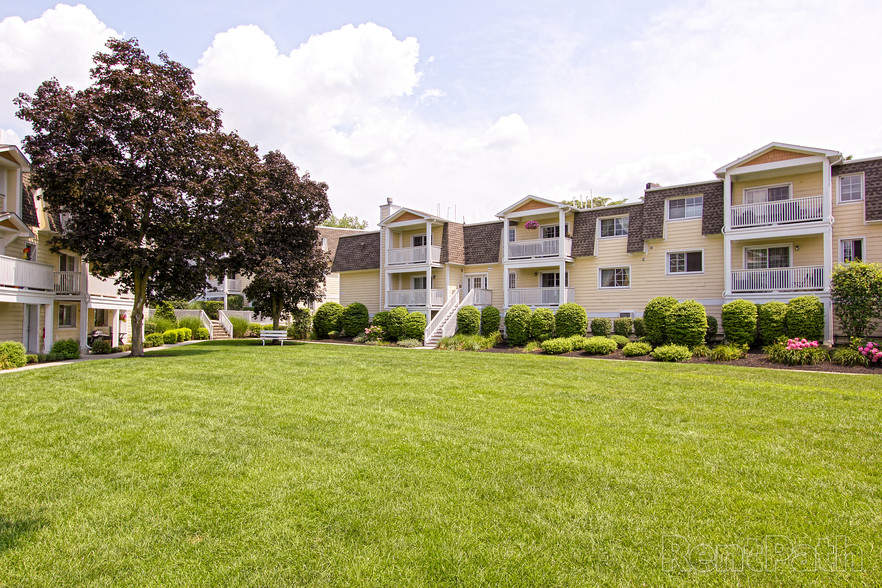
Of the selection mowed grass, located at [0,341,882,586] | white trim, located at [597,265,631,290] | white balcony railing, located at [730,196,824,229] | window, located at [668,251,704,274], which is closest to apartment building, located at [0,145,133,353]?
mowed grass, located at [0,341,882,586]

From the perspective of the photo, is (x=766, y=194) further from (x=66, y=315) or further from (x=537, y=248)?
(x=66, y=315)

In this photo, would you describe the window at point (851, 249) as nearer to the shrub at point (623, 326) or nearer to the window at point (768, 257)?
the window at point (768, 257)

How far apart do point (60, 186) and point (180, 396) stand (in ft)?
33.7

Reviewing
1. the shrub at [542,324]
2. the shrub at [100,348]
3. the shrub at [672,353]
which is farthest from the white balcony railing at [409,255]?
the shrub at [100,348]

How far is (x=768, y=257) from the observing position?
20344mm

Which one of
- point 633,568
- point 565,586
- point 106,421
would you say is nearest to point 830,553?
point 633,568

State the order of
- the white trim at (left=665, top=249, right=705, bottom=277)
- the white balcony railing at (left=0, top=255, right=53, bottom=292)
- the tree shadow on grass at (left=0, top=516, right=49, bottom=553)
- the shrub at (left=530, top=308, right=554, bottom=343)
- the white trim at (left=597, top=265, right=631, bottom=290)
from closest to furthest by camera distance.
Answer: the tree shadow on grass at (left=0, top=516, right=49, bottom=553) < the white balcony railing at (left=0, top=255, right=53, bottom=292) < the white trim at (left=665, top=249, right=705, bottom=277) < the shrub at (left=530, top=308, right=554, bottom=343) < the white trim at (left=597, top=265, right=631, bottom=290)

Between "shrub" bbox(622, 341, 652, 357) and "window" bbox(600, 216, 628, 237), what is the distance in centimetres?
749

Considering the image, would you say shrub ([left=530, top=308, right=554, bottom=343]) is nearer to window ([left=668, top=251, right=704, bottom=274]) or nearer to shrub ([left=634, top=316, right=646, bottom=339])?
shrub ([left=634, top=316, right=646, bottom=339])

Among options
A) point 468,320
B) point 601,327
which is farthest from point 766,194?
point 468,320

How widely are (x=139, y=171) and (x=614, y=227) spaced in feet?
63.2

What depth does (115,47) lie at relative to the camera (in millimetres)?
15945

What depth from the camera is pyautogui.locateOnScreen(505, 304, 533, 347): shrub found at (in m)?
21.8

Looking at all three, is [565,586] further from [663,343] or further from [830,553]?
[663,343]
